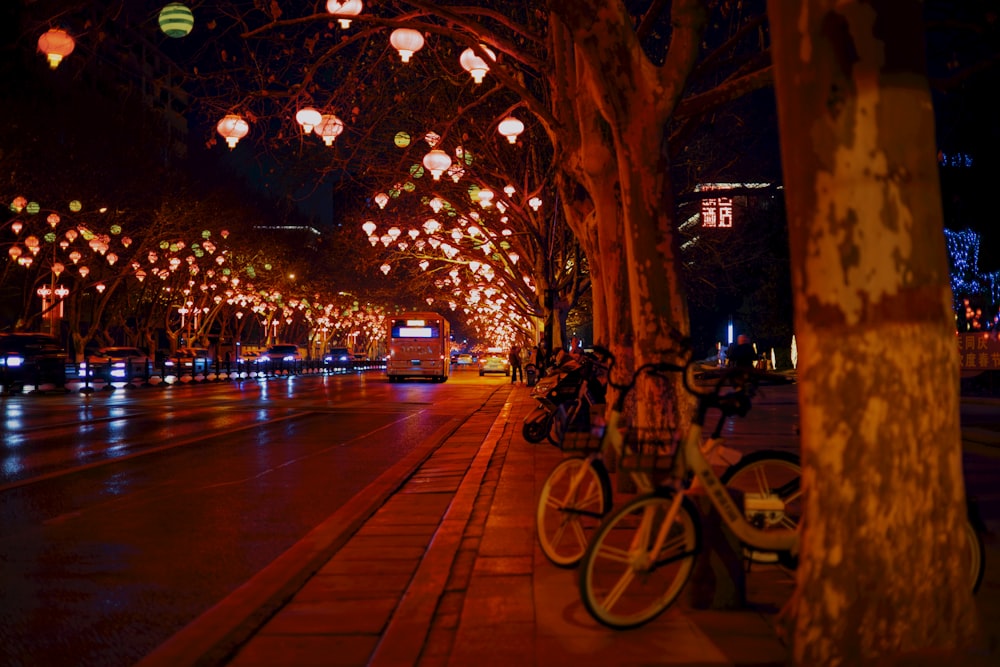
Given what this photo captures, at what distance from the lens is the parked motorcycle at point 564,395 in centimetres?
1402

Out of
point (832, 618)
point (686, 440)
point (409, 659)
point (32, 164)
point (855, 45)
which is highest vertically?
point (32, 164)

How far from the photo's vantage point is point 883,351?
3635 millimetres

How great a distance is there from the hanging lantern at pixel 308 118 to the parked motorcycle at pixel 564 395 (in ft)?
18.7

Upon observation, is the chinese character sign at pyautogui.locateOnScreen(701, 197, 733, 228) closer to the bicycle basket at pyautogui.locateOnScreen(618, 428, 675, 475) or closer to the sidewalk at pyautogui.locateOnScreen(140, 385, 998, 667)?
the sidewalk at pyautogui.locateOnScreen(140, 385, 998, 667)

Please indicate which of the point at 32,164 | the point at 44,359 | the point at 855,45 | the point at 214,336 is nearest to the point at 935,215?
the point at 855,45

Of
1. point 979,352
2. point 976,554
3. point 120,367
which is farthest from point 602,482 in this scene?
point 120,367

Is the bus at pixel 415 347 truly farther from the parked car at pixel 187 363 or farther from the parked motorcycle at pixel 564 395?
the parked motorcycle at pixel 564 395

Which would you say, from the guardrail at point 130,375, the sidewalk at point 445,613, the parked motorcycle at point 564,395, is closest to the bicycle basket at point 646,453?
the sidewalk at point 445,613

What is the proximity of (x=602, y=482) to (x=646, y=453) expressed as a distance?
0.77 meters

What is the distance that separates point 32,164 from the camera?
124 ft

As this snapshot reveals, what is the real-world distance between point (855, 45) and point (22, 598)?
565 centimetres

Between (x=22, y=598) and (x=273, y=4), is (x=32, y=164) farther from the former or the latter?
(x=22, y=598)

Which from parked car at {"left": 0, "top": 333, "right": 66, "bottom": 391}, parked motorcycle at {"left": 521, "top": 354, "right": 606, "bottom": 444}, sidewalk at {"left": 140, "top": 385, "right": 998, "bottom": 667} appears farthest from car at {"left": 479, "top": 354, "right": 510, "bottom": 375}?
sidewalk at {"left": 140, "top": 385, "right": 998, "bottom": 667}

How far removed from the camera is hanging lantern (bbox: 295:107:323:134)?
16609mm
